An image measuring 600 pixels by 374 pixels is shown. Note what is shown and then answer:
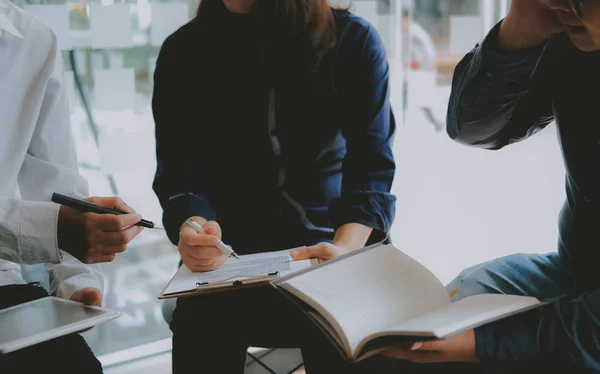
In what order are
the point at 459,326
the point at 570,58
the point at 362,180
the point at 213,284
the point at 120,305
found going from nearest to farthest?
the point at 459,326 < the point at 213,284 < the point at 570,58 < the point at 362,180 < the point at 120,305

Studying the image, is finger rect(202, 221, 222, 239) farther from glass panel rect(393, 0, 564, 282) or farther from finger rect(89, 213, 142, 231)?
glass panel rect(393, 0, 564, 282)

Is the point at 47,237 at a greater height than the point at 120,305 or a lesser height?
greater

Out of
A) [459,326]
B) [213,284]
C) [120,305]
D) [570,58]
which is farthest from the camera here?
[120,305]

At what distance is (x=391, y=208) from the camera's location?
1275 mm

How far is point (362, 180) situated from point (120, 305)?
992 millimetres

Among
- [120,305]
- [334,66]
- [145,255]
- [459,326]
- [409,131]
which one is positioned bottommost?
[120,305]

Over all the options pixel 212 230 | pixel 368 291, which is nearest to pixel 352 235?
pixel 212 230

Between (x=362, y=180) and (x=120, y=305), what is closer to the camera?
(x=362, y=180)

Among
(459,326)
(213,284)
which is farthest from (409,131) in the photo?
(459,326)

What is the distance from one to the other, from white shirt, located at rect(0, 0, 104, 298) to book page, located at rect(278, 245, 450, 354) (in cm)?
58

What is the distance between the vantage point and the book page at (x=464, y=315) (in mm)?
639

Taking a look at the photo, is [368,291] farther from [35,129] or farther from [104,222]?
[35,129]

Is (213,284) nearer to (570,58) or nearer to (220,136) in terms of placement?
(220,136)

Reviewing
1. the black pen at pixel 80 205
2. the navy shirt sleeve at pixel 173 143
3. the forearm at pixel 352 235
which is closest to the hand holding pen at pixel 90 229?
the black pen at pixel 80 205
